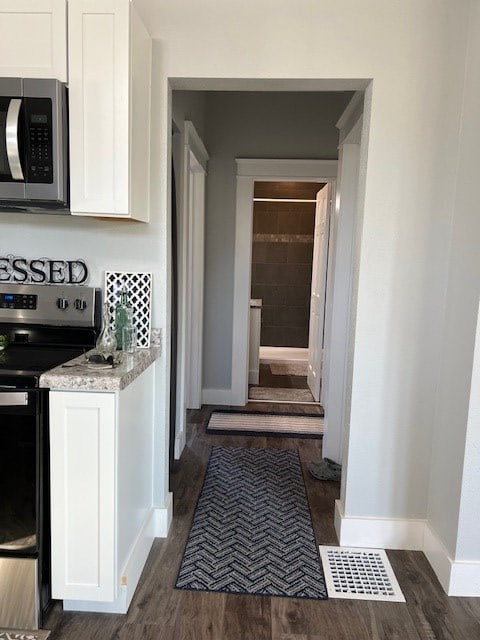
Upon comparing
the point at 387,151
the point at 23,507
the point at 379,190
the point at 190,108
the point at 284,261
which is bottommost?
the point at 23,507

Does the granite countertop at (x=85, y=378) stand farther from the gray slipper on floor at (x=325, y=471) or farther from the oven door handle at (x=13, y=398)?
the gray slipper on floor at (x=325, y=471)

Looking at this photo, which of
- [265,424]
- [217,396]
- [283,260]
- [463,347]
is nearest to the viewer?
[463,347]

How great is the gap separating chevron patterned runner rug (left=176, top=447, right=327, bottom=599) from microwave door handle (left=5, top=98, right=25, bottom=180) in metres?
1.79

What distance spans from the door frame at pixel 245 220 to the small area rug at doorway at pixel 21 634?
9.42 ft

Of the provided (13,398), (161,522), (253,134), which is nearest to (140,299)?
(13,398)

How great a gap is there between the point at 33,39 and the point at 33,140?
383 mm

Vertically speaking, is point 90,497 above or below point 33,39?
below

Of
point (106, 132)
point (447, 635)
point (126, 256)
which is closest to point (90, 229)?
point (126, 256)

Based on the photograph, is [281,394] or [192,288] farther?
[281,394]

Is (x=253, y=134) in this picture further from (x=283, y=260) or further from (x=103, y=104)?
(x=283, y=260)

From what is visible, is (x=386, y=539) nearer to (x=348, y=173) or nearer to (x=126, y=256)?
(x=126, y=256)

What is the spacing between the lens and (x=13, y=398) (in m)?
1.67

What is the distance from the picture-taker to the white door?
15.1ft

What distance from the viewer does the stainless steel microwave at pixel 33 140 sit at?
181cm
